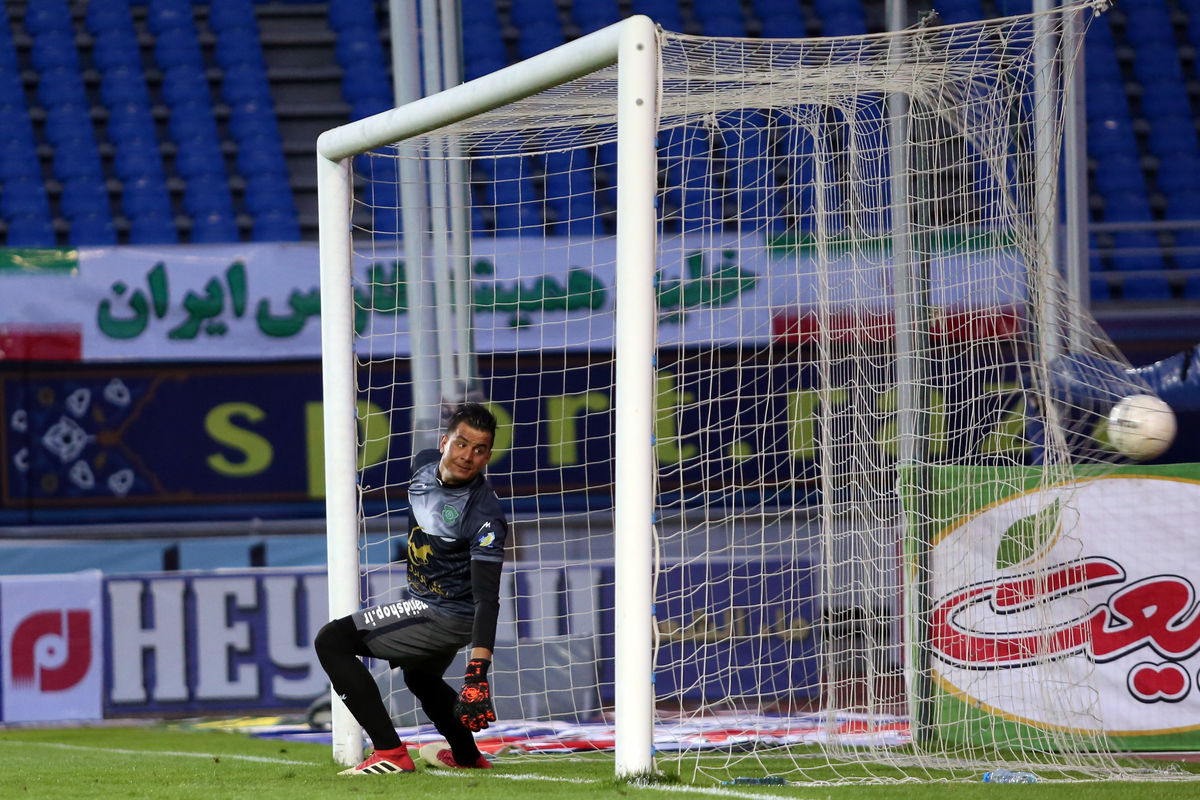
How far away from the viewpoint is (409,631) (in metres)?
4.99

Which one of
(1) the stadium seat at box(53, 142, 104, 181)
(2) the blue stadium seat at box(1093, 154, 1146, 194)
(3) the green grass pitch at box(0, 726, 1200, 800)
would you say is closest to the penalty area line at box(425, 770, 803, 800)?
(3) the green grass pitch at box(0, 726, 1200, 800)

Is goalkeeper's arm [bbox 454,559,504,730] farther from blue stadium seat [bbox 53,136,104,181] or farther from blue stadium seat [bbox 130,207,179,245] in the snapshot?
blue stadium seat [bbox 53,136,104,181]

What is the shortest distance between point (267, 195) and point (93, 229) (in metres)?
1.57

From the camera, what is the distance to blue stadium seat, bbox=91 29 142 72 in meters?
14.0

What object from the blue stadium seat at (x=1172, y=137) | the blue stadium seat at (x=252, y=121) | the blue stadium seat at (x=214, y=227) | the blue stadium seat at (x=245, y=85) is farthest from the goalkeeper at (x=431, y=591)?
the blue stadium seat at (x=1172, y=137)

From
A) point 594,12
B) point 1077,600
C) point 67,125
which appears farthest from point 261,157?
point 1077,600

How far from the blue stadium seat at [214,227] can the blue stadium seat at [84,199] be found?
808mm

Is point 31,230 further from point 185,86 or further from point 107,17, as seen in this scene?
point 107,17

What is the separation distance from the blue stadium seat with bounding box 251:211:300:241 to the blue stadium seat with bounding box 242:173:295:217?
46 millimetres

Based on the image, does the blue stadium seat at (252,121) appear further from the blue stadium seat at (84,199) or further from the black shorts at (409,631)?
the black shorts at (409,631)

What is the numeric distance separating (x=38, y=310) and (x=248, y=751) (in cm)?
480

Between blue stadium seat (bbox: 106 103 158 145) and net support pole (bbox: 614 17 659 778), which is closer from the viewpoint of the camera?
net support pole (bbox: 614 17 659 778)

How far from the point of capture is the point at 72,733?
28.0 ft

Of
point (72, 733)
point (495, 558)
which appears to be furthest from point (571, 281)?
point (495, 558)
